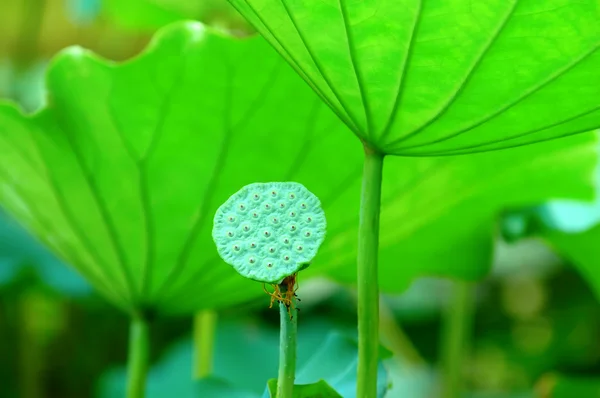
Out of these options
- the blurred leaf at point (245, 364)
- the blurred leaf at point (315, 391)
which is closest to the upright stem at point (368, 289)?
the blurred leaf at point (315, 391)

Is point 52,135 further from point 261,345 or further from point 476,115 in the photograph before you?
point 261,345

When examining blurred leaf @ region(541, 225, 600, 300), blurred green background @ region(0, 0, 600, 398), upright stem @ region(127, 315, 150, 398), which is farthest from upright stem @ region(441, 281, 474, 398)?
upright stem @ region(127, 315, 150, 398)

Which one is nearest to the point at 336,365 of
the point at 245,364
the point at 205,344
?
the point at 205,344

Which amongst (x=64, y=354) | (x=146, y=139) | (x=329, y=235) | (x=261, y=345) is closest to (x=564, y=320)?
(x=261, y=345)

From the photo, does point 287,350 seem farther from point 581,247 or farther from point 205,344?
point 581,247

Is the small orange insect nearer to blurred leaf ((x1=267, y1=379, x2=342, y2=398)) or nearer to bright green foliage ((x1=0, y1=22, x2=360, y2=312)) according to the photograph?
blurred leaf ((x1=267, y1=379, x2=342, y2=398))

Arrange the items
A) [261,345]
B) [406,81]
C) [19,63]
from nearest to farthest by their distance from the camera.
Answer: [406,81] → [261,345] → [19,63]

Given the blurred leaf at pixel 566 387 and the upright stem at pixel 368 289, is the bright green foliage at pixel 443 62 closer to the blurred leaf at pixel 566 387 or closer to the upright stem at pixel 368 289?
the upright stem at pixel 368 289
